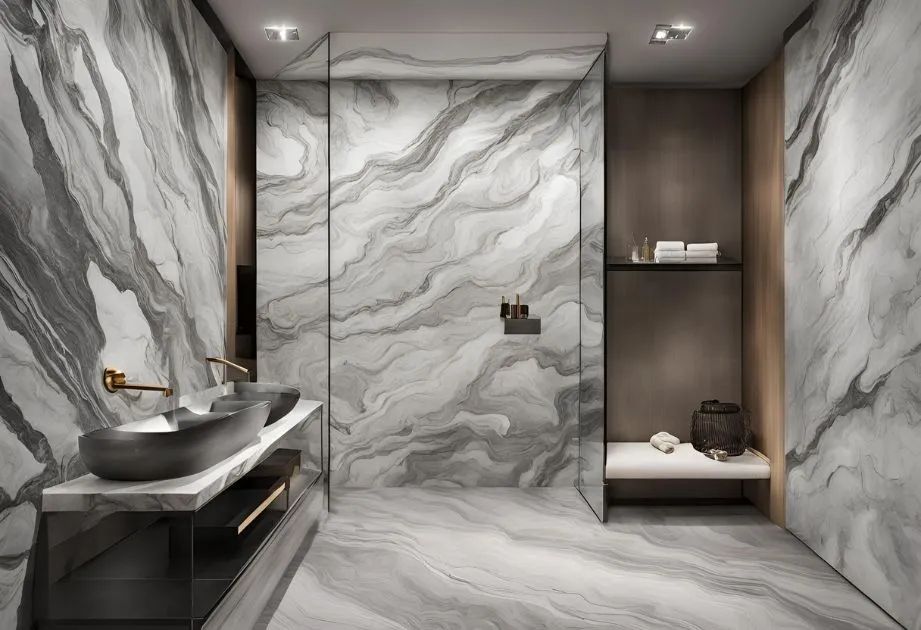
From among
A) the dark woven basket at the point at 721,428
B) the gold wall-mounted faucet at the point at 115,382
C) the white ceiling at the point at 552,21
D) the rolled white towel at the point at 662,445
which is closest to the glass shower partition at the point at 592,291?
the white ceiling at the point at 552,21

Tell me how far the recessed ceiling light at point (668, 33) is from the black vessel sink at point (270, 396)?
A: 8.21ft

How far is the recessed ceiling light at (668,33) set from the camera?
120 inches

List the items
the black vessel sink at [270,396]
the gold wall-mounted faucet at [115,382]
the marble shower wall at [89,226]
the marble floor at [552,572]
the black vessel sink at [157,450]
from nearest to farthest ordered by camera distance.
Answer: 1. the marble shower wall at [89,226]
2. the black vessel sink at [157,450]
3. the gold wall-mounted faucet at [115,382]
4. the marble floor at [552,572]
5. the black vessel sink at [270,396]

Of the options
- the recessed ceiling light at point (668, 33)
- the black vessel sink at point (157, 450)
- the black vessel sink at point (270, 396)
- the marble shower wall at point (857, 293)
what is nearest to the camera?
the black vessel sink at point (157, 450)

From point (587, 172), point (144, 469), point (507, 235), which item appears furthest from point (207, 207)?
point (587, 172)

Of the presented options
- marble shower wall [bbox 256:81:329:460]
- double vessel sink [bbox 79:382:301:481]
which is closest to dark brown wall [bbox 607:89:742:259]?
marble shower wall [bbox 256:81:329:460]

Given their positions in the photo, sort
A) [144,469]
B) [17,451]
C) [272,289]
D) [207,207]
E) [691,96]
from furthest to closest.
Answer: [691,96]
[272,289]
[207,207]
[144,469]
[17,451]

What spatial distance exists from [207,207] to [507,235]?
1769mm

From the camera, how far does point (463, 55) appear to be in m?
3.43

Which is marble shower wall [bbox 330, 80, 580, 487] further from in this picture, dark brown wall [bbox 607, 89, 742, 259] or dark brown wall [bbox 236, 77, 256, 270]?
dark brown wall [bbox 236, 77, 256, 270]

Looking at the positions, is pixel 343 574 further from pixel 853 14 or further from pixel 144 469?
pixel 853 14

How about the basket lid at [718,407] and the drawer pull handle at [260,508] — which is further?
the basket lid at [718,407]

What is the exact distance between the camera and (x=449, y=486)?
391 centimetres

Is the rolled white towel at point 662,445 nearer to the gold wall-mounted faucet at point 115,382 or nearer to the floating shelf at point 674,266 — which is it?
the floating shelf at point 674,266
